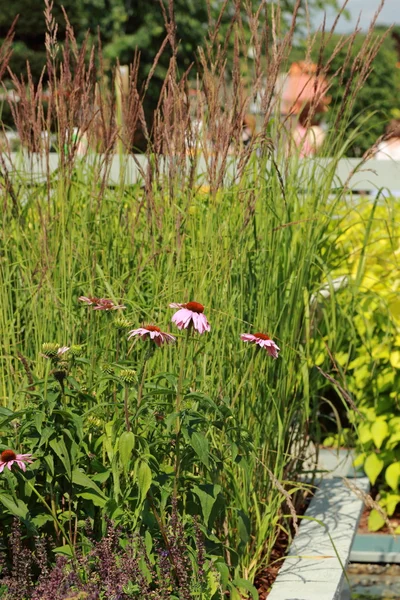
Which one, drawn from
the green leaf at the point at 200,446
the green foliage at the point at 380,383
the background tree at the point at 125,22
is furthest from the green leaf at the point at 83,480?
the background tree at the point at 125,22

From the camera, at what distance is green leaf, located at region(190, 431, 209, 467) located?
6.99 feet

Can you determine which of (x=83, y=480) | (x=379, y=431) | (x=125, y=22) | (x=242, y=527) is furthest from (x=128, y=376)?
(x=125, y=22)

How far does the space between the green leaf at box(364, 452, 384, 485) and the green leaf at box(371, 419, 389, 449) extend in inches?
3.9

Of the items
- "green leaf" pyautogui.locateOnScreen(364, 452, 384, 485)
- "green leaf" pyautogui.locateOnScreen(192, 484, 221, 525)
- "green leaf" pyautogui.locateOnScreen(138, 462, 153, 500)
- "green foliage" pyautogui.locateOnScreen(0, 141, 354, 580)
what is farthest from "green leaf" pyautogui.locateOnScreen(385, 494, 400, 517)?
"green leaf" pyautogui.locateOnScreen(138, 462, 153, 500)

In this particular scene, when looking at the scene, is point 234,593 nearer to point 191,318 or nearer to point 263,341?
point 263,341

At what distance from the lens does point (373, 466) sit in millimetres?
3766

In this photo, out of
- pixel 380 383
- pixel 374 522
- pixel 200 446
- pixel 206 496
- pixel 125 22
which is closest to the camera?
pixel 200 446

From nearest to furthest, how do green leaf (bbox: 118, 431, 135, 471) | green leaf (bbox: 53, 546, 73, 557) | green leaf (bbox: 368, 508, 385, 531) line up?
green leaf (bbox: 118, 431, 135, 471) < green leaf (bbox: 53, 546, 73, 557) < green leaf (bbox: 368, 508, 385, 531)

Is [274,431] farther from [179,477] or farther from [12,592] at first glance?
[12,592]

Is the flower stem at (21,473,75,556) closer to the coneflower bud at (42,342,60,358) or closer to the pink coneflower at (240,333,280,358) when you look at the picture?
the coneflower bud at (42,342,60,358)

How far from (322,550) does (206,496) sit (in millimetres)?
821

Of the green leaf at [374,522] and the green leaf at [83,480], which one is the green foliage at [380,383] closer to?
the green leaf at [374,522]

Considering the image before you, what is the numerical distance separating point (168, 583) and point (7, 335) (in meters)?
0.85

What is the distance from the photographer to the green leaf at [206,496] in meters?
2.22
